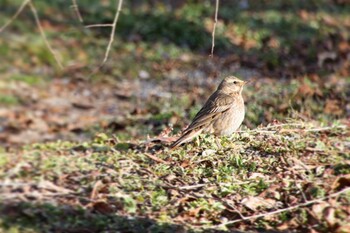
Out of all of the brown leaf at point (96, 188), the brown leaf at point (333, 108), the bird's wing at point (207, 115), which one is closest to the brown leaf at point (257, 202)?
the brown leaf at point (96, 188)

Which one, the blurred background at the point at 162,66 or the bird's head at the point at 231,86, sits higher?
the bird's head at the point at 231,86

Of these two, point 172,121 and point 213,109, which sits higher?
point 213,109

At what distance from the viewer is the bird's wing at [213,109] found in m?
7.97

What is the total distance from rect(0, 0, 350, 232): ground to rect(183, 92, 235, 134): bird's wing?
16 cm

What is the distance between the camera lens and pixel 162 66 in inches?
561

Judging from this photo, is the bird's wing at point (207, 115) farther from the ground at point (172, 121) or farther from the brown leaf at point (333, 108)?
the brown leaf at point (333, 108)

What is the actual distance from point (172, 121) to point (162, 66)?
407 cm

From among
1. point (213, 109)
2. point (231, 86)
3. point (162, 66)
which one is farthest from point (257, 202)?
point (162, 66)

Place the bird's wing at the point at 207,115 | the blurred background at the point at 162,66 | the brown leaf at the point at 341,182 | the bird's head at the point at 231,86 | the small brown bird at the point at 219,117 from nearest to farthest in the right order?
the brown leaf at the point at 341,182 < the bird's wing at the point at 207,115 < the small brown bird at the point at 219,117 < the bird's head at the point at 231,86 < the blurred background at the point at 162,66

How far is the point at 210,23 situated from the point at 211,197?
1038cm

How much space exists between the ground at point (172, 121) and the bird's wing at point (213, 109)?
16 centimetres

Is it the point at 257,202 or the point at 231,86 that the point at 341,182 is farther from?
the point at 231,86

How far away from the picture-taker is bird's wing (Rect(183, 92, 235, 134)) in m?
7.97

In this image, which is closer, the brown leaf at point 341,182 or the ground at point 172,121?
the ground at point 172,121
